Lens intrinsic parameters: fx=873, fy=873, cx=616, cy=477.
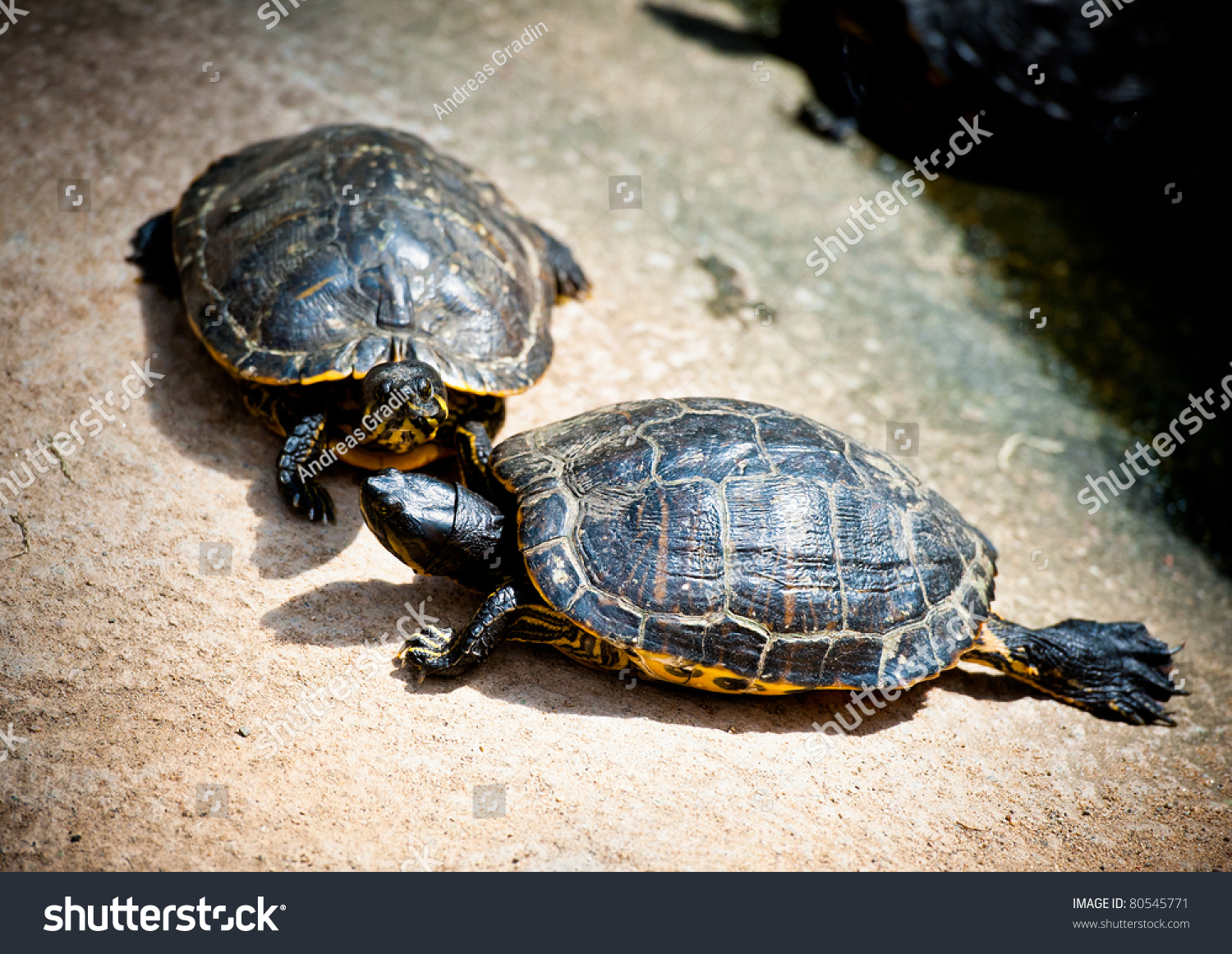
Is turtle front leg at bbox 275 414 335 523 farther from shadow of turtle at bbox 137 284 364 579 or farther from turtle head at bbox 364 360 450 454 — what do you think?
turtle head at bbox 364 360 450 454

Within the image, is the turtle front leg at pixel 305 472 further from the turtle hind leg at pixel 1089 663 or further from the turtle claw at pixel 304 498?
the turtle hind leg at pixel 1089 663

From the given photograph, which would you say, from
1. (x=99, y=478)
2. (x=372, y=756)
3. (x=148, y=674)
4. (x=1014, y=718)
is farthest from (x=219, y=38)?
(x=1014, y=718)

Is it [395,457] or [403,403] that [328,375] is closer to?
[403,403]

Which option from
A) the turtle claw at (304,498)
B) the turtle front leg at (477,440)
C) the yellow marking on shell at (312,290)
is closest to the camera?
the turtle claw at (304,498)

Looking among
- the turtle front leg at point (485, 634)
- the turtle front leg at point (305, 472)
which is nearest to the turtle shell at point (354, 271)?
the turtle front leg at point (305, 472)

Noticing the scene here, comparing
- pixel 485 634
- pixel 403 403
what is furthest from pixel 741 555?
pixel 403 403

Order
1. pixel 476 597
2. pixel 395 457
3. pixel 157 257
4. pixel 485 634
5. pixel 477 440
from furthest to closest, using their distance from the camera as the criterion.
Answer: pixel 157 257 < pixel 395 457 < pixel 477 440 < pixel 476 597 < pixel 485 634

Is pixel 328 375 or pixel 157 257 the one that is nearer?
pixel 328 375
